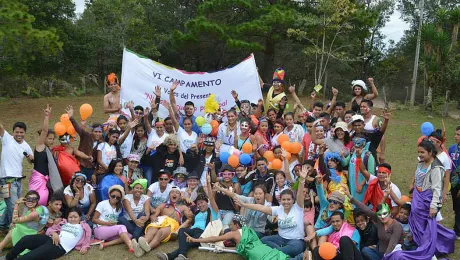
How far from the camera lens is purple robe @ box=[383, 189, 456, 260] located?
512 cm

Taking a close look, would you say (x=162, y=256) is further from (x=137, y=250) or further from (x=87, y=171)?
(x=87, y=171)

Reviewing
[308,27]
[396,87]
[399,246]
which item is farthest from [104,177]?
[396,87]

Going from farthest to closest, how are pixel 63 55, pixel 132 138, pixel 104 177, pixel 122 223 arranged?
pixel 63 55
pixel 132 138
pixel 104 177
pixel 122 223

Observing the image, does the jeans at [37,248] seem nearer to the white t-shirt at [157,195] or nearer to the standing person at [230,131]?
the white t-shirt at [157,195]

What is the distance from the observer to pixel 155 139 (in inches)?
296

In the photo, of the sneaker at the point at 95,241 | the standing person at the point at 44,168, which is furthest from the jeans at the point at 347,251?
the standing person at the point at 44,168

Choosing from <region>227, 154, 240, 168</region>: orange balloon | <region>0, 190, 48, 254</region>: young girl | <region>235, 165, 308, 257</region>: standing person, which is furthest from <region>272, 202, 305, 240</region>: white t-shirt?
<region>0, 190, 48, 254</region>: young girl

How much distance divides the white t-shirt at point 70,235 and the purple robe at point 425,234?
4075 millimetres

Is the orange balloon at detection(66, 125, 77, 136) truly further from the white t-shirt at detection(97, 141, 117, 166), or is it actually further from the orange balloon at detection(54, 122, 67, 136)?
the white t-shirt at detection(97, 141, 117, 166)

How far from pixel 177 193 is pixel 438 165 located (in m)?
3.67

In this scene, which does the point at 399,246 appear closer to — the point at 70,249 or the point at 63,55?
the point at 70,249

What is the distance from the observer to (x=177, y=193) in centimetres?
666

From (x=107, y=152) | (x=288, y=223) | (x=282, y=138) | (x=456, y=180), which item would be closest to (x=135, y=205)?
(x=107, y=152)

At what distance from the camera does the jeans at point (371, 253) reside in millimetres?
5320
